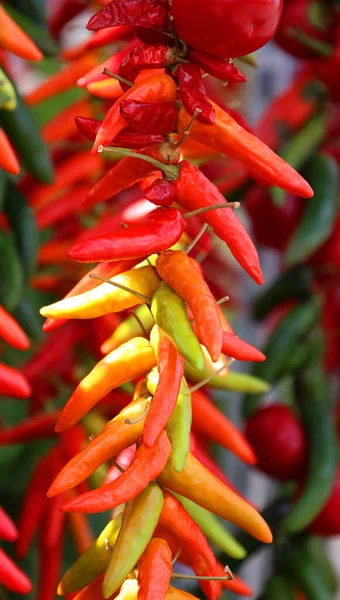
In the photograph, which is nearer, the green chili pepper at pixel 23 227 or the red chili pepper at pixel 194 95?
the red chili pepper at pixel 194 95

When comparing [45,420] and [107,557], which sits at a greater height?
[107,557]

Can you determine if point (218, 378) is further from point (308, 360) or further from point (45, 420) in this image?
point (308, 360)

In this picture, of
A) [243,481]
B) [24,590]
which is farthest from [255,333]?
[24,590]

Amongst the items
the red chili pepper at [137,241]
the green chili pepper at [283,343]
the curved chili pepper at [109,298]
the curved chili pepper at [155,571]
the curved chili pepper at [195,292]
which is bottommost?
the green chili pepper at [283,343]

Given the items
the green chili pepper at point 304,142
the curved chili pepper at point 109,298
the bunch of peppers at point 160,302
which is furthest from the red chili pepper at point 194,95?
the green chili pepper at point 304,142

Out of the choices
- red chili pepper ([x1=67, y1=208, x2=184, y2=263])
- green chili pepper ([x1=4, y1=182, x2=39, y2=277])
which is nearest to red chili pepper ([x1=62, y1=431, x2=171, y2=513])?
red chili pepper ([x1=67, y1=208, x2=184, y2=263])

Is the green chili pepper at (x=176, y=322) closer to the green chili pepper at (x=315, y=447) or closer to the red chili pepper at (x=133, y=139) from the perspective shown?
the red chili pepper at (x=133, y=139)

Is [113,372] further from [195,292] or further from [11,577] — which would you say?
[11,577]
